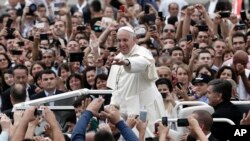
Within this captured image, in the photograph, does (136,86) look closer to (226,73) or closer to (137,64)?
(137,64)

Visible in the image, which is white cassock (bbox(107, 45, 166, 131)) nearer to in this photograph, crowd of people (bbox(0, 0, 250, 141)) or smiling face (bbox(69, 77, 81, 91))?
crowd of people (bbox(0, 0, 250, 141))

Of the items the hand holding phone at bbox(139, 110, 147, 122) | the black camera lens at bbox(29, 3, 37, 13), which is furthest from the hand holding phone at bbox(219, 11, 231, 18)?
the hand holding phone at bbox(139, 110, 147, 122)

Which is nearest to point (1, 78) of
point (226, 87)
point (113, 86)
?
point (113, 86)

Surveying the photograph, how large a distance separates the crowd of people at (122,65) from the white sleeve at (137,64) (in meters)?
0.01

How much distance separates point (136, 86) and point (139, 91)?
0.07 metres

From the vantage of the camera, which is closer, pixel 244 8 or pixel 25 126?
pixel 25 126

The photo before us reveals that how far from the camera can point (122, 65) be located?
1591 centimetres

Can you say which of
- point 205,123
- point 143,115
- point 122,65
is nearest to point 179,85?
point 122,65

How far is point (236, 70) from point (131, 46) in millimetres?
2680

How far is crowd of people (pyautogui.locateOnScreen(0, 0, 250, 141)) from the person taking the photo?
13.2 metres

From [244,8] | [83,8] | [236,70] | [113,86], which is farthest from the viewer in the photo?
[83,8]

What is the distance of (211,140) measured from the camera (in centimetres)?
1317

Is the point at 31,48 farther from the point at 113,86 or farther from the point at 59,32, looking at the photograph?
the point at 113,86

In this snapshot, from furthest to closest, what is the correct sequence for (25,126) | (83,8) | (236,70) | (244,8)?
(83,8)
(244,8)
(236,70)
(25,126)
